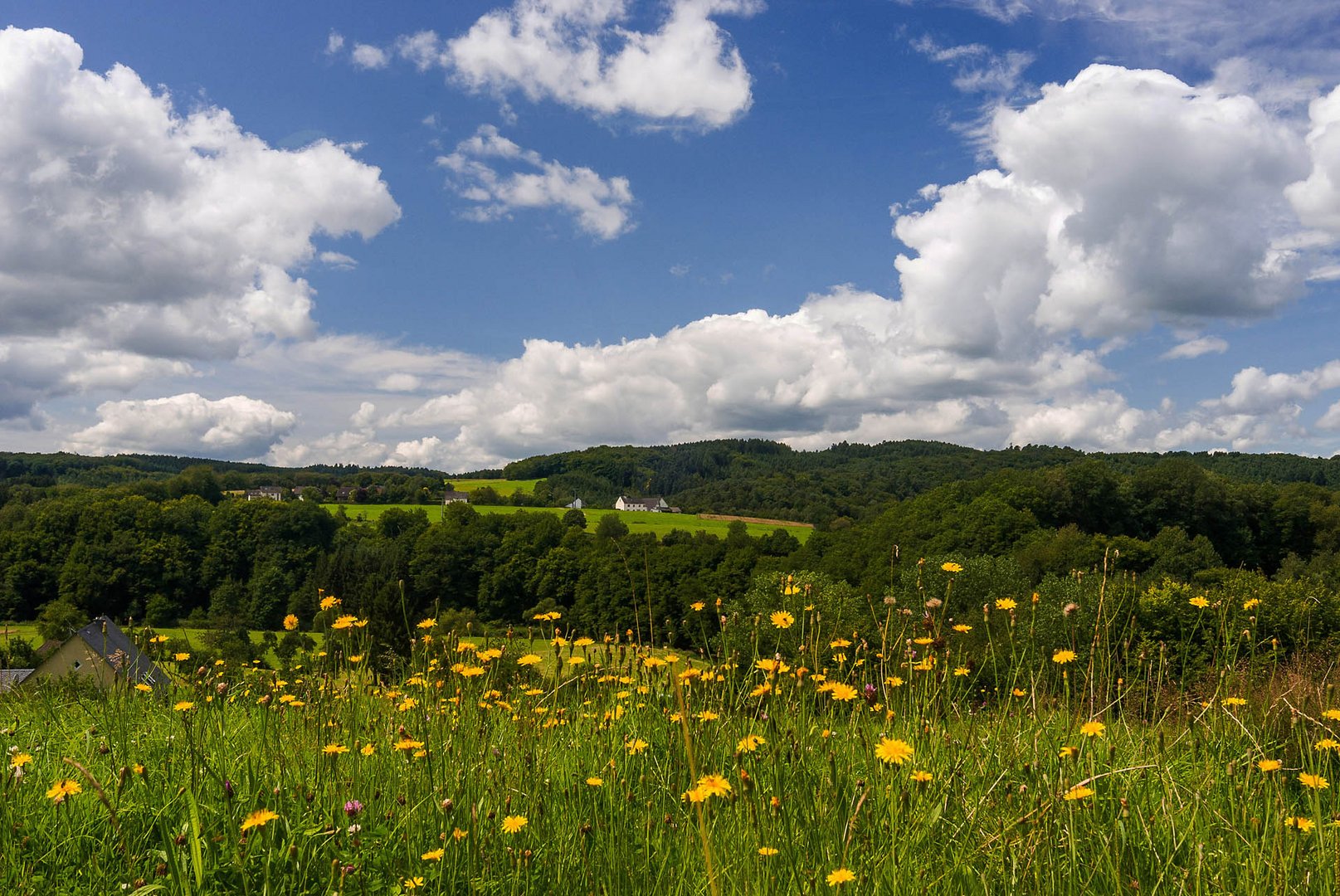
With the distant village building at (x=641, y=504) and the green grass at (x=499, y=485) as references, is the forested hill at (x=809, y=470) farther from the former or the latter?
the green grass at (x=499, y=485)

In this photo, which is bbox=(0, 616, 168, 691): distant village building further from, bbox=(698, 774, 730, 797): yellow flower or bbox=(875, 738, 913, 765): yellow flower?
bbox=(875, 738, 913, 765): yellow flower

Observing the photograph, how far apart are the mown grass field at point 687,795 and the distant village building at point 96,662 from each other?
55 centimetres

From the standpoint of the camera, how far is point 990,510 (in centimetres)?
6084

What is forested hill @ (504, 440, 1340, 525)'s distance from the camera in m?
109

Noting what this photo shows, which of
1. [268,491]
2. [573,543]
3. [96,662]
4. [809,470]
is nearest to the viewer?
[96,662]

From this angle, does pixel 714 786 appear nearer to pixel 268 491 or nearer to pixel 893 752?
pixel 893 752

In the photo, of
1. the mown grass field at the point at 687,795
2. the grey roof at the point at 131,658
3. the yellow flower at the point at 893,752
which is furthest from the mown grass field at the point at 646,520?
the yellow flower at the point at 893,752

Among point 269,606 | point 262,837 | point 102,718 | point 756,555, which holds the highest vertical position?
point 262,837

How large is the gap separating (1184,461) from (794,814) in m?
86.5

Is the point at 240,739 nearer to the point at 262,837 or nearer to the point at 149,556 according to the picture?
the point at 262,837

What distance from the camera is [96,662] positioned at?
5.29 m

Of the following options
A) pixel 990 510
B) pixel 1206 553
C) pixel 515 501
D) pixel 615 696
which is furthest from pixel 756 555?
pixel 515 501

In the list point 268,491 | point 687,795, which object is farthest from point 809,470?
point 687,795

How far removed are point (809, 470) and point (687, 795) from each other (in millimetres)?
151954
